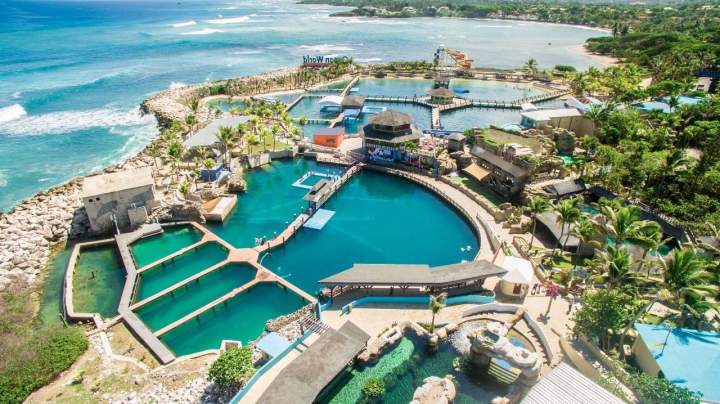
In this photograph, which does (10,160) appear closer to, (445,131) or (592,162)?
(445,131)

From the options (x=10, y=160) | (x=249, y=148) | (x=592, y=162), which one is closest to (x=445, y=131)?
(x=592, y=162)

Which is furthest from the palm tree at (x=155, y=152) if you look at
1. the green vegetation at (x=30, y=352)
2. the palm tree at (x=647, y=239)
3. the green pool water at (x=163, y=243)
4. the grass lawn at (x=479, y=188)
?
the palm tree at (x=647, y=239)

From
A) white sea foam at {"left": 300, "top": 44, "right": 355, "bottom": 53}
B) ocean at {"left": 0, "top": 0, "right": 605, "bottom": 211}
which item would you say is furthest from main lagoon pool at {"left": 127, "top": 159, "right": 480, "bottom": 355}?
white sea foam at {"left": 300, "top": 44, "right": 355, "bottom": 53}

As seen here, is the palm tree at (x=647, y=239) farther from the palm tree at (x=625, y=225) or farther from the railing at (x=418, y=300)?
the railing at (x=418, y=300)

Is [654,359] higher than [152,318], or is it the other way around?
[654,359]

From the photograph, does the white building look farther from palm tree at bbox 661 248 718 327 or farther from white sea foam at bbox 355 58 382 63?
white sea foam at bbox 355 58 382 63

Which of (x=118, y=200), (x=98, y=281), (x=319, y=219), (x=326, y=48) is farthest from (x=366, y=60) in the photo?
(x=98, y=281)
